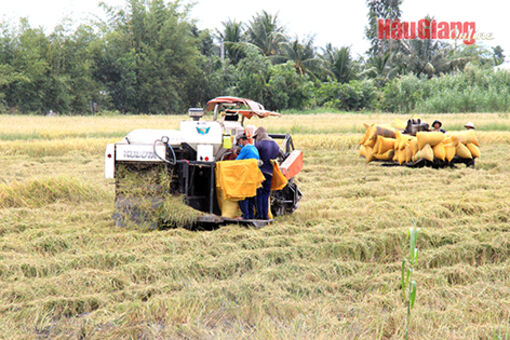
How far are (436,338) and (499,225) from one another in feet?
12.1

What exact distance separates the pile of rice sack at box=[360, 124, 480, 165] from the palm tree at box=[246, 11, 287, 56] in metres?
28.0

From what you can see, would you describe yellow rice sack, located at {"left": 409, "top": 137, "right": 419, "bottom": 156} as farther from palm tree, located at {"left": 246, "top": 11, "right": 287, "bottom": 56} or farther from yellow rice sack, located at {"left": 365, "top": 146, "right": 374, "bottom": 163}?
palm tree, located at {"left": 246, "top": 11, "right": 287, "bottom": 56}

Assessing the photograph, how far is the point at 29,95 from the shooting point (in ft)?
111

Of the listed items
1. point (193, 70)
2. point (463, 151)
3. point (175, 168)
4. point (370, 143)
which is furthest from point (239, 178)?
point (193, 70)

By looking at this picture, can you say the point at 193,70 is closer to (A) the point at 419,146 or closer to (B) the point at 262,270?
(A) the point at 419,146

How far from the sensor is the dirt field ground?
3.91 meters

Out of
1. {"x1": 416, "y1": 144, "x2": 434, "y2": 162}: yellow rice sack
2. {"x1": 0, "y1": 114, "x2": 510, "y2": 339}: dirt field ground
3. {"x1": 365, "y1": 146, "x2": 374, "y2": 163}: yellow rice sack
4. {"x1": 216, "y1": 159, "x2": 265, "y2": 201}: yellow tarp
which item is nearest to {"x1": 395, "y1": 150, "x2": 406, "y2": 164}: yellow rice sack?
{"x1": 416, "y1": 144, "x2": 434, "y2": 162}: yellow rice sack

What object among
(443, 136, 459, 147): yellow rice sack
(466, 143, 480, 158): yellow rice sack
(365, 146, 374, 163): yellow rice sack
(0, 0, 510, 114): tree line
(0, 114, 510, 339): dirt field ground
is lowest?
(0, 114, 510, 339): dirt field ground

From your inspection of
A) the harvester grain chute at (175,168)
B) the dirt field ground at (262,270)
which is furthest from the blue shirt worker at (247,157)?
the dirt field ground at (262,270)

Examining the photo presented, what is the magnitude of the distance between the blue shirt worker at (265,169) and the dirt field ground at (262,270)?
268 mm

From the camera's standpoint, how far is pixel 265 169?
692 cm

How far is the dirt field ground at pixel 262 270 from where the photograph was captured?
391cm

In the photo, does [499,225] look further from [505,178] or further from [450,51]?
[450,51]

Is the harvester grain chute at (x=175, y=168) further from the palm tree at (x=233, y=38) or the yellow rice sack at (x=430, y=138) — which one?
the palm tree at (x=233, y=38)
